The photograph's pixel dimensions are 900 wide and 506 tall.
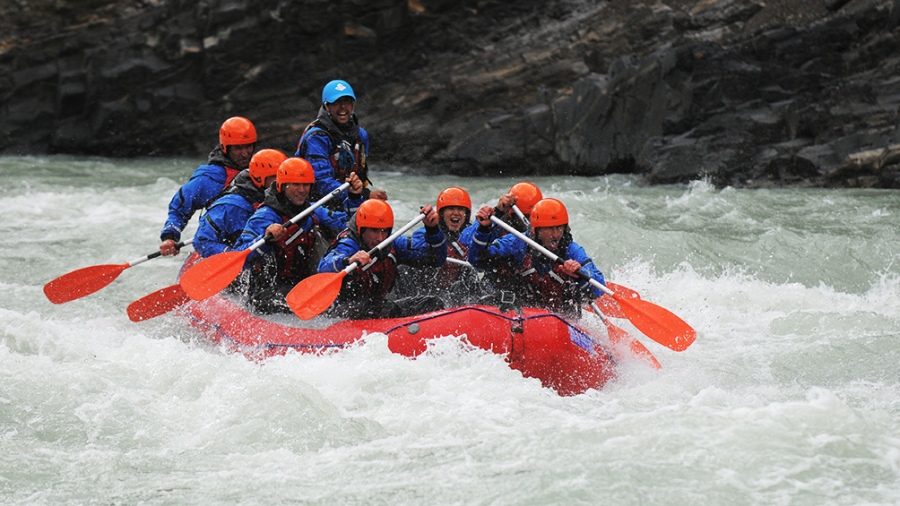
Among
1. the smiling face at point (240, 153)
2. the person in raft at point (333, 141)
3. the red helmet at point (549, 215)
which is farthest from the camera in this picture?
the smiling face at point (240, 153)

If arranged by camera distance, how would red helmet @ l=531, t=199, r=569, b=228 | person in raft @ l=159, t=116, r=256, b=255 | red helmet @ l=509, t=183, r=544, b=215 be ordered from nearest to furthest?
red helmet @ l=531, t=199, r=569, b=228 → red helmet @ l=509, t=183, r=544, b=215 → person in raft @ l=159, t=116, r=256, b=255

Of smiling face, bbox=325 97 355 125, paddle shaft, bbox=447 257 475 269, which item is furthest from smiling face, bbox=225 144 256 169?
paddle shaft, bbox=447 257 475 269

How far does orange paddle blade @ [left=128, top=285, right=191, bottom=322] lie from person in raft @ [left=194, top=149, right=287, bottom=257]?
1.88 feet

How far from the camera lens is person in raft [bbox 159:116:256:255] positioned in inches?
330

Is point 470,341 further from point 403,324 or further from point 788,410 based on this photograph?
point 788,410

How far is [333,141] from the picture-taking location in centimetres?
815

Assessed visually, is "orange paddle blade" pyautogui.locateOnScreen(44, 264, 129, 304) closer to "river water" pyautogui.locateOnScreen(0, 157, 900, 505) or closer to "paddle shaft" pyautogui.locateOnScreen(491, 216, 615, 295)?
"river water" pyautogui.locateOnScreen(0, 157, 900, 505)

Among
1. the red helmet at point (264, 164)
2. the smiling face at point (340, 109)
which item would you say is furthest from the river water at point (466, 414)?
the smiling face at point (340, 109)

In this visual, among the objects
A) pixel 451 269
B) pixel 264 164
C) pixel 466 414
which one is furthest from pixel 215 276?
pixel 466 414

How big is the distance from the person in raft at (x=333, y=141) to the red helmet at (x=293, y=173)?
66 cm

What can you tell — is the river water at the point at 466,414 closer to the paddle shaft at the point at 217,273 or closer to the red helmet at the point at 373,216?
the paddle shaft at the point at 217,273

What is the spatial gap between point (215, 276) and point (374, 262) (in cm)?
109

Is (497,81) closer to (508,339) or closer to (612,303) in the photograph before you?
(612,303)

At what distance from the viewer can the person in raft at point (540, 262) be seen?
668cm
